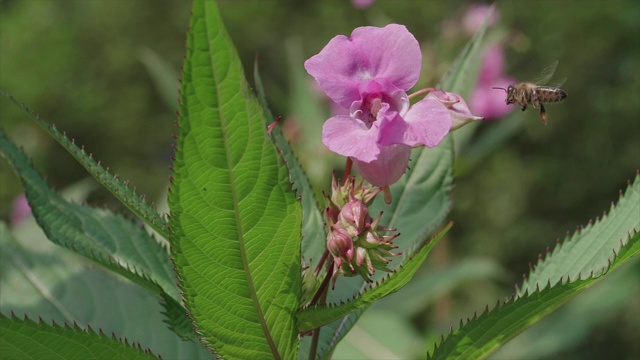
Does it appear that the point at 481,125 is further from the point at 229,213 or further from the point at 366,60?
the point at 229,213

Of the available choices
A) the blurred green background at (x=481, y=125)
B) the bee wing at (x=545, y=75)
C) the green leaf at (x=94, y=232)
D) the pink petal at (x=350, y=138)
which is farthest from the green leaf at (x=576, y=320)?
the blurred green background at (x=481, y=125)

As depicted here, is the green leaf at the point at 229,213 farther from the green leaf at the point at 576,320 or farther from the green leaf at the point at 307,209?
the green leaf at the point at 576,320

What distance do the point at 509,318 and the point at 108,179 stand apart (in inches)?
15.5

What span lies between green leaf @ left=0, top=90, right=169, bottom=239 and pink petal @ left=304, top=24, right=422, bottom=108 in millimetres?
212

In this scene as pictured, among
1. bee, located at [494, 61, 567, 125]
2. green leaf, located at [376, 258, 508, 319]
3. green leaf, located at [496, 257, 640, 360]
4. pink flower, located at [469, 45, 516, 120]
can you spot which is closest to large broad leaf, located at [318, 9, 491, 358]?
bee, located at [494, 61, 567, 125]

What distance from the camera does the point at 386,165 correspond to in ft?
2.37

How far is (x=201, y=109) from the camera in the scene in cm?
56

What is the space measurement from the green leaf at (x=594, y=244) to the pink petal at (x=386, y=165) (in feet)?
0.67

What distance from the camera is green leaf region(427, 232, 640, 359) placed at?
2.20 feet

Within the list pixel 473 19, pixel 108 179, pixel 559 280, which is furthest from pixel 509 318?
pixel 473 19

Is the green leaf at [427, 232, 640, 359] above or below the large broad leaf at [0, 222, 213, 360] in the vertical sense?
below

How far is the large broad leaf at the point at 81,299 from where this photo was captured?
99cm

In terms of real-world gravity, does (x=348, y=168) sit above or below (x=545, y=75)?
above

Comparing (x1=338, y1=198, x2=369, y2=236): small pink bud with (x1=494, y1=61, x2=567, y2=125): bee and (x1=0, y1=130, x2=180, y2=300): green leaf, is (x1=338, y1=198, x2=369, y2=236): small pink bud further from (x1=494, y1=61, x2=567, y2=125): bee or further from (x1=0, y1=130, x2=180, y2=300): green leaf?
(x1=494, y1=61, x2=567, y2=125): bee
